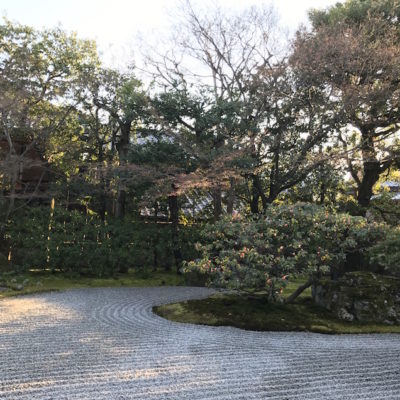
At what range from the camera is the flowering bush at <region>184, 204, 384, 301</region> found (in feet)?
18.9

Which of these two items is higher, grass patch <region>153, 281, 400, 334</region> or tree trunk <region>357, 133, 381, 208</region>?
tree trunk <region>357, 133, 381, 208</region>

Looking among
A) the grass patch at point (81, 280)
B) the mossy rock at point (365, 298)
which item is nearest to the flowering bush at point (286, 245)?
the mossy rock at point (365, 298)

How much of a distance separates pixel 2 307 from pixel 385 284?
6.69 metres

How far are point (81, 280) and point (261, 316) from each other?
6475 mm

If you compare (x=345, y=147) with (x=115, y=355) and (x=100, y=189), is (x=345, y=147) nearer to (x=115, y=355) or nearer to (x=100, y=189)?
(x=100, y=189)

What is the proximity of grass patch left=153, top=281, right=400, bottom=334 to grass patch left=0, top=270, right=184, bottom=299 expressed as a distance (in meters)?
3.95

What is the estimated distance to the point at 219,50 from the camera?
11.8 metres

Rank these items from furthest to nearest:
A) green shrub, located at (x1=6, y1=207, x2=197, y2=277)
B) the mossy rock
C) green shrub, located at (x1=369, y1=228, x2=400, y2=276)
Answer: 1. green shrub, located at (x1=6, y1=207, x2=197, y2=277)
2. the mossy rock
3. green shrub, located at (x1=369, y1=228, x2=400, y2=276)

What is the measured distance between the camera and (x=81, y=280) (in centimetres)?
1051

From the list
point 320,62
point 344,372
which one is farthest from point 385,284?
point 320,62

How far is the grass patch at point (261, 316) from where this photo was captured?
541 cm

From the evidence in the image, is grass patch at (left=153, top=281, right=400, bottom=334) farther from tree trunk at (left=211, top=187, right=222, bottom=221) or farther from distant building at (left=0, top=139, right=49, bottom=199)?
distant building at (left=0, top=139, right=49, bottom=199)

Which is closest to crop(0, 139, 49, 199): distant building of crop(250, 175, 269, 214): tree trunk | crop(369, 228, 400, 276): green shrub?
crop(250, 175, 269, 214): tree trunk

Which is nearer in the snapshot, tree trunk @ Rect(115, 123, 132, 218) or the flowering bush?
the flowering bush
